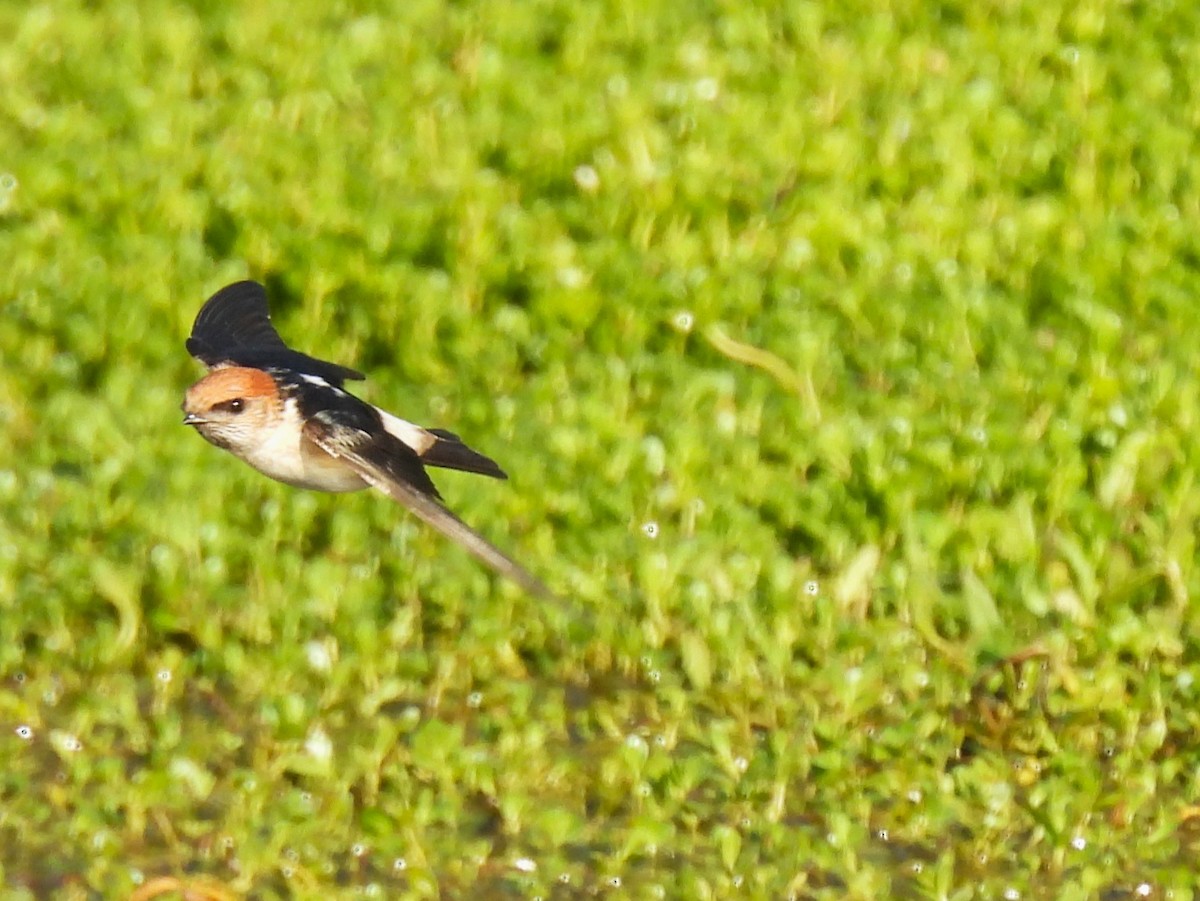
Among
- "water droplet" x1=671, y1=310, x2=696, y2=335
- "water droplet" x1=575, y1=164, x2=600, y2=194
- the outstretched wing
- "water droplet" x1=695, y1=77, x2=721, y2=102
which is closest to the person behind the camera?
the outstretched wing

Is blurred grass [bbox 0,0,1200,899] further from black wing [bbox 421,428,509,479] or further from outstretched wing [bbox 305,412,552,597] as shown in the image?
outstretched wing [bbox 305,412,552,597]

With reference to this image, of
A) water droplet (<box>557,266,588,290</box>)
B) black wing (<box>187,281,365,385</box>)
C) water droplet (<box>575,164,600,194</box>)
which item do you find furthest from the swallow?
water droplet (<box>575,164,600,194</box>)

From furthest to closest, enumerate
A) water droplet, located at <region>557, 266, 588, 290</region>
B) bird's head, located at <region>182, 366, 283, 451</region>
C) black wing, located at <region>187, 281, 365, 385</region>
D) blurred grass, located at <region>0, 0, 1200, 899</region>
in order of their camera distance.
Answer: water droplet, located at <region>557, 266, 588, 290</region> → blurred grass, located at <region>0, 0, 1200, 899</region> → black wing, located at <region>187, 281, 365, 385</region> → bird's head, located at <region>182, 366, 283, 451</region>

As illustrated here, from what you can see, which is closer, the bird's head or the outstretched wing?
the outstretched wing

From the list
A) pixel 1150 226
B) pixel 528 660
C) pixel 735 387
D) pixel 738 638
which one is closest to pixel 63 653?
pixel 528 660

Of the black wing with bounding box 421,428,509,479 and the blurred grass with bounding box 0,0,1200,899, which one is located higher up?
the black wing with bounding box 421,428,509,479

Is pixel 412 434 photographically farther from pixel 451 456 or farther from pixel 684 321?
pixel 684 321

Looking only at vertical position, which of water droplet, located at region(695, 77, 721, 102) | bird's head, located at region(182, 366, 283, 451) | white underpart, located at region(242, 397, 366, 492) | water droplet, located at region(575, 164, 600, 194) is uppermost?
bird's head, located at region(182, 366, 283, 451)

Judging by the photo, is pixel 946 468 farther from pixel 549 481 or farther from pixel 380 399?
pixel 380 399
